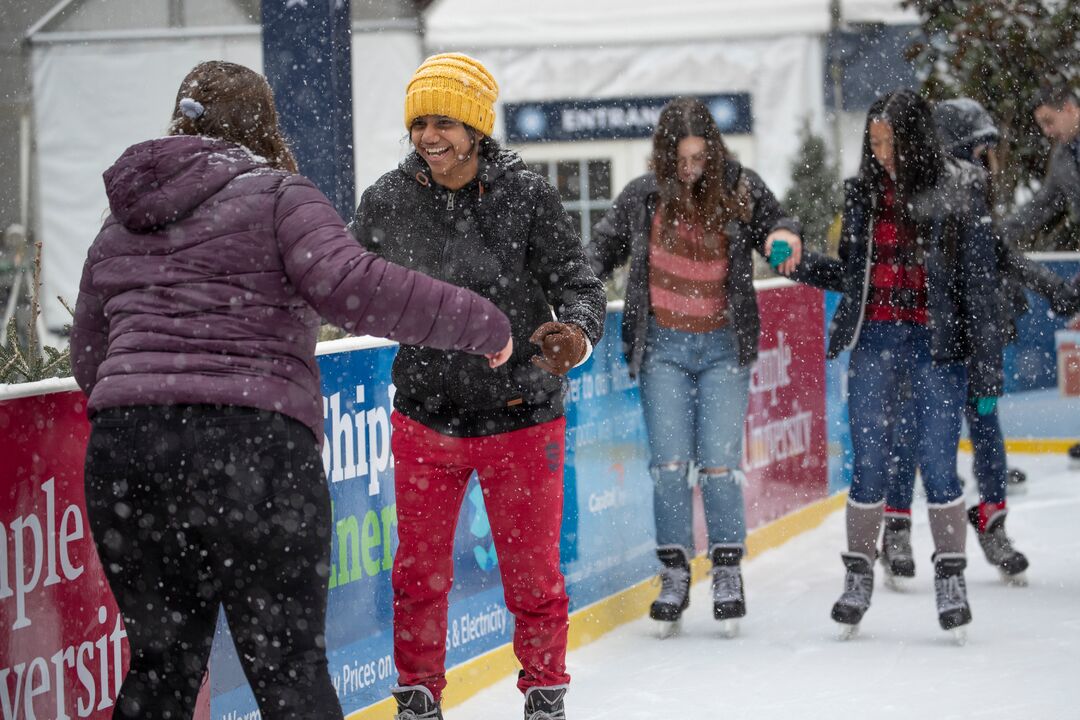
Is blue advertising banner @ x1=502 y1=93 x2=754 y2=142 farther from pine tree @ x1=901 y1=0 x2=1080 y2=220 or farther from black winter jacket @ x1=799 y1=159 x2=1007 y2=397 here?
black winter jacket @ x1=799 y1=159 x2=1007 y2=397

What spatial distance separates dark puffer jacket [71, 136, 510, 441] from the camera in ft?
9.04

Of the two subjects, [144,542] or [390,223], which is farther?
[390,223]

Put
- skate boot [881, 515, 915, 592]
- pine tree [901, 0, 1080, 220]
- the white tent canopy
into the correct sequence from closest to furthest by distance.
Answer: skate boot [881, 515, 915, 592]
pine tree [901, 0, 1080, 220]
the white tent canopy

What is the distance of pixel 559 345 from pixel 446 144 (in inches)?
23.7

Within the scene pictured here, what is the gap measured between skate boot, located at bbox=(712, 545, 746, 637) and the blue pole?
74.1 inches

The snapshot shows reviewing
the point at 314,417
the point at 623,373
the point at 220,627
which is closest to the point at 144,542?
the point at 314,417

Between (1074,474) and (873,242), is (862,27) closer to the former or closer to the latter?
(1074,474)

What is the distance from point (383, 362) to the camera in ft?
15.4

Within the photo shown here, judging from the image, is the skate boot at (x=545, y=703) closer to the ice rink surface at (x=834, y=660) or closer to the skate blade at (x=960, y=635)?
the ice rink surface at (x=834, y=660)

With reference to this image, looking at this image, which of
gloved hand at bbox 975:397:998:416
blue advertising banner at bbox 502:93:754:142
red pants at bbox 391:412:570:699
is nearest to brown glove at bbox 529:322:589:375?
red pants at bbox 391:412:570:699

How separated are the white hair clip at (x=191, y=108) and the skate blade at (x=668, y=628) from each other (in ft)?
11.0

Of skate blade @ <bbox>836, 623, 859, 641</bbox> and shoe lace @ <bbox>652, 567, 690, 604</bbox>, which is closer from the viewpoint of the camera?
skate blade @ <bbox>836, 623, 859, 641</bbox>

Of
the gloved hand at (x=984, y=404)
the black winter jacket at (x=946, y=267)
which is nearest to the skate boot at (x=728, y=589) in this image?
the black winter jacket at (x=946, y=267)

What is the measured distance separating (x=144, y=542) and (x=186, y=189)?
631 millimetres
